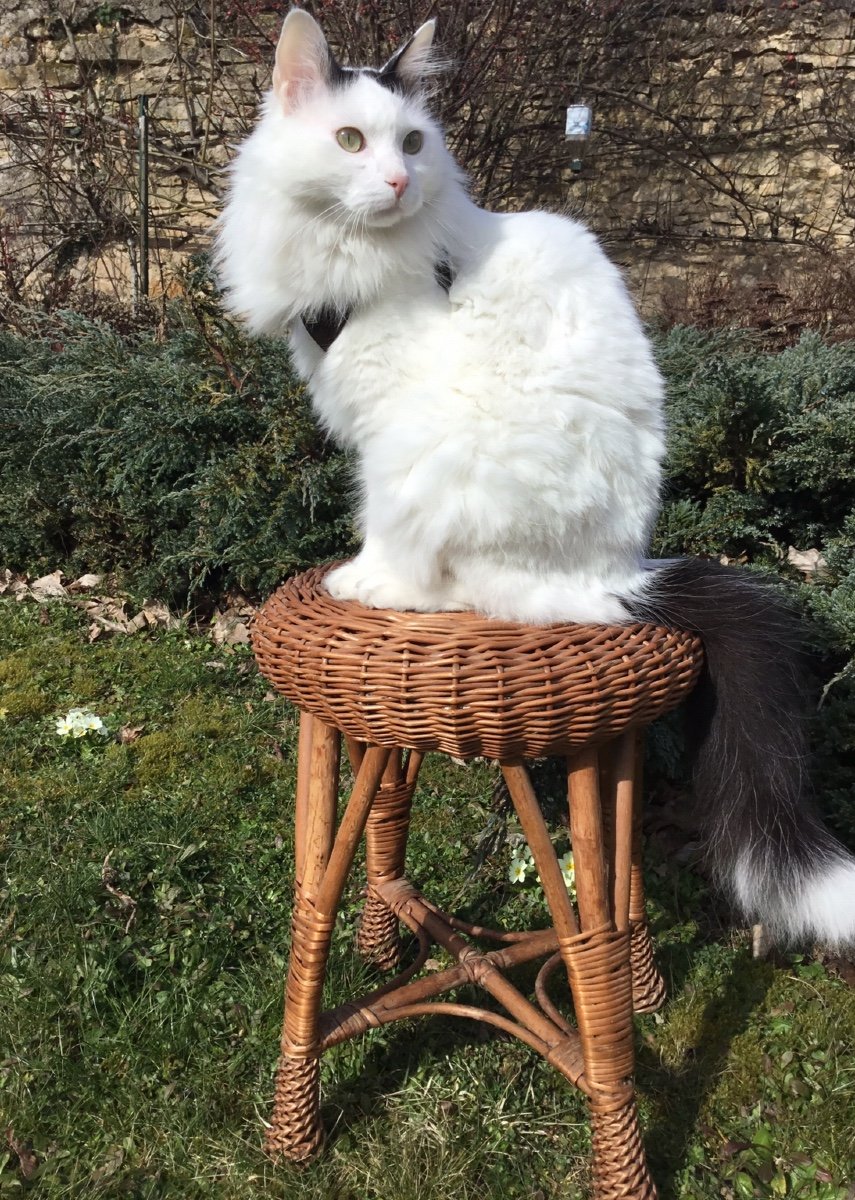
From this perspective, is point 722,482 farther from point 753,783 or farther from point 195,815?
point 195,815

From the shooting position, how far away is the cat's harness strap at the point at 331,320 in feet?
4.49

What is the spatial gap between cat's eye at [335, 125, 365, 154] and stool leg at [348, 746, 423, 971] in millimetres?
1220

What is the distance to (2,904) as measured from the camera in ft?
6.34

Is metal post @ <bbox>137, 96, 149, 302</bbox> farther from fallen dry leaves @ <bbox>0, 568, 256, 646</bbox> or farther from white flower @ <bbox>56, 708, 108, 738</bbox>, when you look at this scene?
white flower @ <bbox>56, 708, 108, 738</bbox>

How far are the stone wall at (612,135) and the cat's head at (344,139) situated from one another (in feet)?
14.0

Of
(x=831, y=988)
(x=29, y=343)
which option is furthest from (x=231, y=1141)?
(x=29, y=343)

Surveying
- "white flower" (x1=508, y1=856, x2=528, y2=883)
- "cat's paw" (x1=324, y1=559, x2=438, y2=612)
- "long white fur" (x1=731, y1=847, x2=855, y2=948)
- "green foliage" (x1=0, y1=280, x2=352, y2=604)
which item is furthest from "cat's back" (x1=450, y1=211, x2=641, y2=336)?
"green foliage" (x1=0, y1=280, x2=352, y2=604)

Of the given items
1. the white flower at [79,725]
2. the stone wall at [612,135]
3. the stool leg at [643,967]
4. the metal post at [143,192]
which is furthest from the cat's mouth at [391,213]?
the stone wall at [612,135]

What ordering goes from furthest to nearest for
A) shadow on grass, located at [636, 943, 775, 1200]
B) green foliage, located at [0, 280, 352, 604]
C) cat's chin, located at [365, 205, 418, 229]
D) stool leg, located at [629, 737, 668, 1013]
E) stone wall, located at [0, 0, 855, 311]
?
stone wall, located at [0, 0, 855, 311]
green foliage, located at [0, 280, 352, 604]
stool leg, located at [629, 737, 668, 1013]
shadow on grass, located at [636, 943, 775, 1200]
cat's chin, located at [365, 205, 418, 229]

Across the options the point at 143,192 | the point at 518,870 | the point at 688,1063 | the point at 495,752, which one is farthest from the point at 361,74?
the point at 143,192

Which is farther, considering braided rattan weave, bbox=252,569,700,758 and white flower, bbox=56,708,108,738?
white flower, bbox=56,708,108,738

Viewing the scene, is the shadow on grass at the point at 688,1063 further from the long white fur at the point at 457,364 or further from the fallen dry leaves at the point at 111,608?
the fallen dry leaves at the point at 111,608

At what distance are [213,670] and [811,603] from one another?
2056 millimetres

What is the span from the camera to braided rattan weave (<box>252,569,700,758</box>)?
1.19 meters
